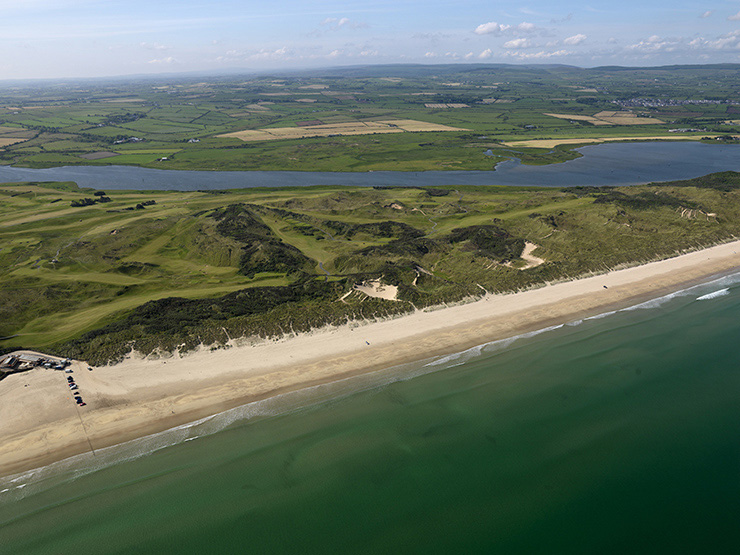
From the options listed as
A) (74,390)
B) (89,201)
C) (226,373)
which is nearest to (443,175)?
(89,201)

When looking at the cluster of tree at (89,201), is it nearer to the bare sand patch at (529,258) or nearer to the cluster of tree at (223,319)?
the cluster of tree at (223,319)

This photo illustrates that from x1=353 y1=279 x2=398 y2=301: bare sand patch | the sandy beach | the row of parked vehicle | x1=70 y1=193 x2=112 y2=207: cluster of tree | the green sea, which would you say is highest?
x1=70 y1=193 x2=112 y2=207: cluster of tree

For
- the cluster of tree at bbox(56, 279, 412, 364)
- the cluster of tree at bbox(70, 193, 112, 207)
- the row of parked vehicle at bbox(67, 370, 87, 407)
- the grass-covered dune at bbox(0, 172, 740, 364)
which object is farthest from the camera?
the cluster of tree at bbox(70, 193, 112, 207)

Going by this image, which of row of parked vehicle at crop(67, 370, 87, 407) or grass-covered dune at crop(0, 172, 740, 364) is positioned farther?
grass-covered dune at crop(0, 172, 740, 364)

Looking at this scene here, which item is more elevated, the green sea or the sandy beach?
the sandy beach

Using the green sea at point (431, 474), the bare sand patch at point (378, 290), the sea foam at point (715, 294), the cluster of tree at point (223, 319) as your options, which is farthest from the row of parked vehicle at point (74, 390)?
the sea foam at point (715, 294)

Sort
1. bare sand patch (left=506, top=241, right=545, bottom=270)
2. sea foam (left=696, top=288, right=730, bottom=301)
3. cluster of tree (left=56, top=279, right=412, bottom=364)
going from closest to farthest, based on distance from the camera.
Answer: cluster of tree (left=56, top=279, right=412, bottom=364) < sea foam (left=696, top=288, right=730, bottom=301) < bare sand patch (left=506, top=241, right=545, bottom=270)

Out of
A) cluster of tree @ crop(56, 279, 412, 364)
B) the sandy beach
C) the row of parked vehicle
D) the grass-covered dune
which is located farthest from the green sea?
the grass-covered dune

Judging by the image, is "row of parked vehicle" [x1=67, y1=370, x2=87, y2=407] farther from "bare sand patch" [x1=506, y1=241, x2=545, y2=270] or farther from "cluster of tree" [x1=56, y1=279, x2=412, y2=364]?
"bare sand patch" [x1=506, y1=241, x2=545, y2=270]
